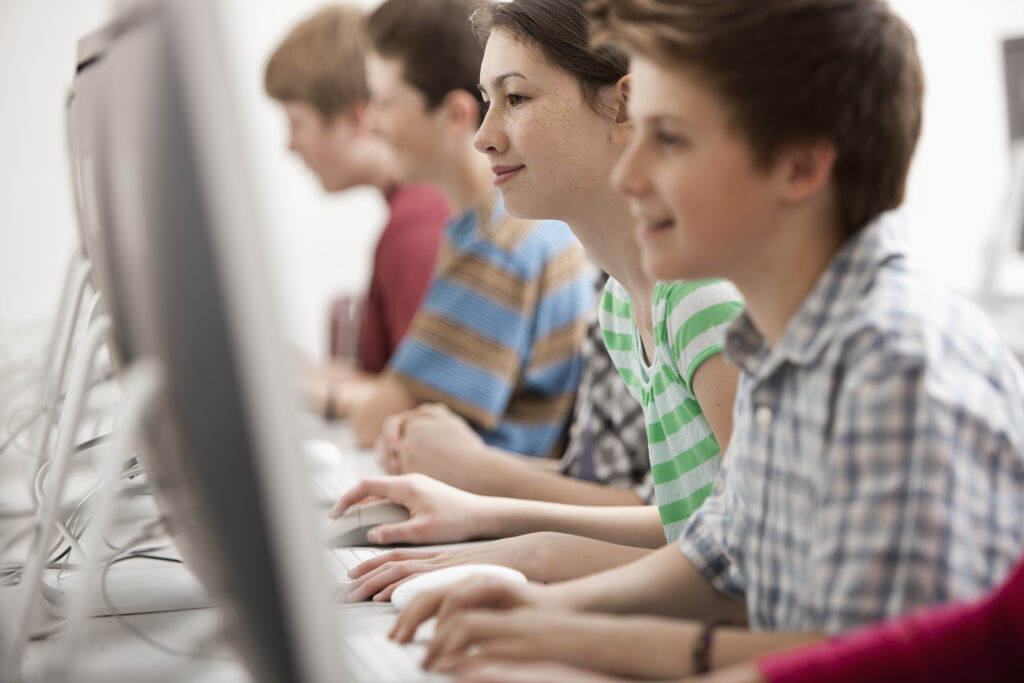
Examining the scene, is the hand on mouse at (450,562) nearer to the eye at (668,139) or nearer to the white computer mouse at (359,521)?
the white computer mouse at (359,521)

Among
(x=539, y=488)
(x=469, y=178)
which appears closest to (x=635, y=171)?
(x=539, y=488)

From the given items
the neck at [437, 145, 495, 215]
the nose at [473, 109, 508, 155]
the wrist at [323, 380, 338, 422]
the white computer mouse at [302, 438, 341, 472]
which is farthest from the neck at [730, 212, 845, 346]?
the wrist at [323, 380, 338, 422]

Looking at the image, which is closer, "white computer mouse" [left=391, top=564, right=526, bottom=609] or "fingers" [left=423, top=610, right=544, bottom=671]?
"fingers" [left=423, top=610, right=544, bottom=671]

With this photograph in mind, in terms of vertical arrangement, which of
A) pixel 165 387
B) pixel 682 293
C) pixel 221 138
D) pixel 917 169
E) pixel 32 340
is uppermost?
pixel 221 138

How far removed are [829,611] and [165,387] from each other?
0.36m

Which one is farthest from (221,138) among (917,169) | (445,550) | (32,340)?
(917,169)

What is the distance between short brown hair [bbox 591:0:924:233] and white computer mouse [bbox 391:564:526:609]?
36 cm

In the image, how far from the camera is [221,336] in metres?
0.46

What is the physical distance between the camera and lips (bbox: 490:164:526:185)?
976 mm

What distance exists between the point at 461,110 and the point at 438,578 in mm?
1160

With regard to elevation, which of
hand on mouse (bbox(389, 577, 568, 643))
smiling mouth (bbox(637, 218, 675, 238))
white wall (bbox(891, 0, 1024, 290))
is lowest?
white wall (bbox(891, 0, 1024, 290))

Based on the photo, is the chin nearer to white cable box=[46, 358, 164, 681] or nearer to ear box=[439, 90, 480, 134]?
white cable box=[46, 358, 164, 681]

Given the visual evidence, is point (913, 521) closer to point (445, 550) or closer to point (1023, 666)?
point (1023, 666)

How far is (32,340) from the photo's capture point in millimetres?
2693
